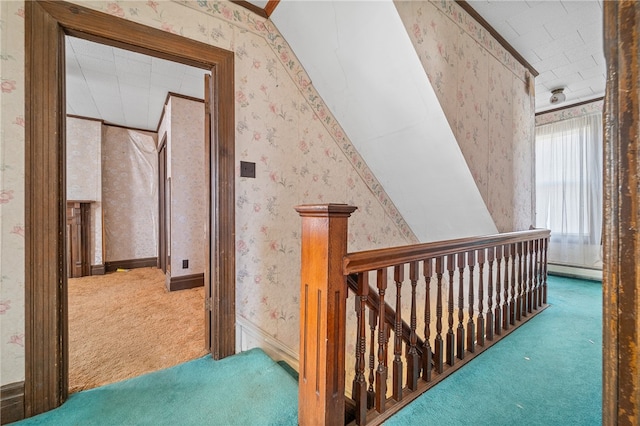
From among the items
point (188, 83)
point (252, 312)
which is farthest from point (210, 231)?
point (188, 83)

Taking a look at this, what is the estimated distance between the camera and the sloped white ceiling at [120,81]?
7.93ft

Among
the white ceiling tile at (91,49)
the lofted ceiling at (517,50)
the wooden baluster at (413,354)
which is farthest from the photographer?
the white ceiling tile at (91,49)

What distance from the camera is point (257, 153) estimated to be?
75.8 inches

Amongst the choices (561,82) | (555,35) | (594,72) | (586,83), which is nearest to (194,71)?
(555,35)

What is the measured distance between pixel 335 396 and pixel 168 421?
793 millimetres

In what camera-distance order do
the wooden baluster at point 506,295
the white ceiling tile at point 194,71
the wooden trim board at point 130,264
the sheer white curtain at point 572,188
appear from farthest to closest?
1. the wooden trim board at point 130,264
2. the sheer white curtain at point 572,188
3. the white ceiling tile at point 194,71
4. the wooden baluster at point 506,295

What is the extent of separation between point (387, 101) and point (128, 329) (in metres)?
2.84

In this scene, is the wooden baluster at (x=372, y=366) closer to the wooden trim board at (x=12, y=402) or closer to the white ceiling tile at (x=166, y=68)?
the wooden trim board at (x=12, y=402)

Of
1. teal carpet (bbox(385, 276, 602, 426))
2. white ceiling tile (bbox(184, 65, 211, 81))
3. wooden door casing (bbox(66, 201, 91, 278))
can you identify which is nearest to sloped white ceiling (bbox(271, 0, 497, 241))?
teal carpet (bbox(385, 276, 602, 426))

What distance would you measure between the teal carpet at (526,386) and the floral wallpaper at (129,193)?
4.84 metres

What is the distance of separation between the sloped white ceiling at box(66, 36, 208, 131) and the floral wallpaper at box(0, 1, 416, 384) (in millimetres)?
885

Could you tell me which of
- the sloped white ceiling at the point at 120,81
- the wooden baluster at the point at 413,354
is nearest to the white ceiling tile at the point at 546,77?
the wooden baluster at the point at 413,354

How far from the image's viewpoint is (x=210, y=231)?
1.82m

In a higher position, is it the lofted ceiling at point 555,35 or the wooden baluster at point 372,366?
the lofted ceiling at point 555,35
